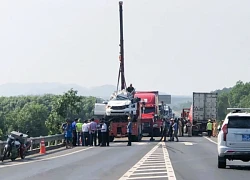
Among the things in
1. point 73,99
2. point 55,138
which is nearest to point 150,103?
point 73,99

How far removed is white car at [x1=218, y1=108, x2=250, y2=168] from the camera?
22.5 m

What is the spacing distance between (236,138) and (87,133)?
2009cm

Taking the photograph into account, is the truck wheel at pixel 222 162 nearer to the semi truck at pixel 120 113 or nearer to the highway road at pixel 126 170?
the highway road at pixel 126 170

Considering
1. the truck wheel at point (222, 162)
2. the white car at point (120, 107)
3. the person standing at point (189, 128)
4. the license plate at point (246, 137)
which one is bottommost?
the truck wheel at point (222, 162)

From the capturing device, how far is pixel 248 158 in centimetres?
2262

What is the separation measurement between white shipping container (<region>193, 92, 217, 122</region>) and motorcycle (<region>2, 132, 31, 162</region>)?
3465cm

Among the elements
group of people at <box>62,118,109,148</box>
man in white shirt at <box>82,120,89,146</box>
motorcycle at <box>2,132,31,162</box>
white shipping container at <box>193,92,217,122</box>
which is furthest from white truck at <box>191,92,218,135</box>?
motorcycle at <box>2,132,31,162</box>

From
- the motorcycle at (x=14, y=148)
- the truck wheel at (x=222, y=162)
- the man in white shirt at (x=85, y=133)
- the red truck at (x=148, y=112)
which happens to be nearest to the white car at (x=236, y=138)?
the truck wheel at (x=222, y=162)

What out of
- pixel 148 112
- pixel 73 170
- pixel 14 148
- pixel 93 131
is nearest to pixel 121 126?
pixel 93 131

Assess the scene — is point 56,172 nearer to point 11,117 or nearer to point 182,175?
point 182,175

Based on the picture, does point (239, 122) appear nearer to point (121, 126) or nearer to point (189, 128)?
point (121, 126)

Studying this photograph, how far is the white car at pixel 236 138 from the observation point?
2248 centimetres

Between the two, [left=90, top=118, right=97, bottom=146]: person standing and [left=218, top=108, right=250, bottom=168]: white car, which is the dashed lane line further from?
[left=90, top=118, right=97, bottom=146]: person standing

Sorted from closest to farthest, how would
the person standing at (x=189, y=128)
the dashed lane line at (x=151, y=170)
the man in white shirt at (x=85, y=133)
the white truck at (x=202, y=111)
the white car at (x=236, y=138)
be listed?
the dashed lane line at (x=151, y=170)
the white car at (x=236, y=138)
the man in white shirt at (x=85, y=133)
the person standing at (x=189, y=128)
the white truck at (x=202, y=111)
